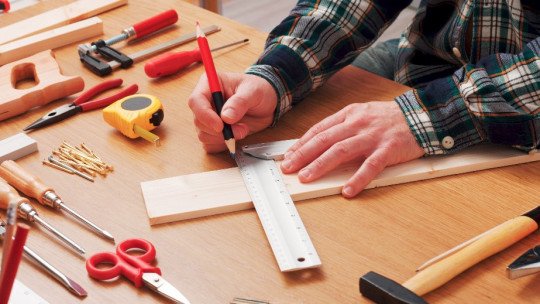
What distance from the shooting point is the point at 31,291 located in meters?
0.89

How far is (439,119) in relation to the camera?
1.17 meters

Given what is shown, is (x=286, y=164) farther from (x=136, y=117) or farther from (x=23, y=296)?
(x=23, y=296)

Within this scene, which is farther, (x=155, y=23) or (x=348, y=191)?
(x=155, y=23)

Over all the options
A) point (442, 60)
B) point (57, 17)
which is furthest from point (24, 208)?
point (442, 60)

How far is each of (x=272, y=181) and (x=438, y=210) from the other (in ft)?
0.80

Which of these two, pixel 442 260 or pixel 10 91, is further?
pixel 10 91

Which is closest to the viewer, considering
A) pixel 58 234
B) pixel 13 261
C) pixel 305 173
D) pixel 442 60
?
pixel 13 261

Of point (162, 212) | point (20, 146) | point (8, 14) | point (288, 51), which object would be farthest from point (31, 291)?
point (8, 14)

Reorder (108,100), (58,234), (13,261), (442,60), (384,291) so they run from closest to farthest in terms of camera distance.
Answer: (13,261) < (384,291) < (58,234) < (108,100) < (442,60)

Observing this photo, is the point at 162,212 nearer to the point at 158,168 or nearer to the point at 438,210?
the point at 158,168

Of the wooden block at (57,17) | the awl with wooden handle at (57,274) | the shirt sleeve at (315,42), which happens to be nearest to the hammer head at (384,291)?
the awl with wooden handle at (57,274)

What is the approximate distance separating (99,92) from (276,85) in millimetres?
332

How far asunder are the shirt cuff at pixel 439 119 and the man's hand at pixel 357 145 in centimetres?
2

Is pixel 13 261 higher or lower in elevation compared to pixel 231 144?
higher
